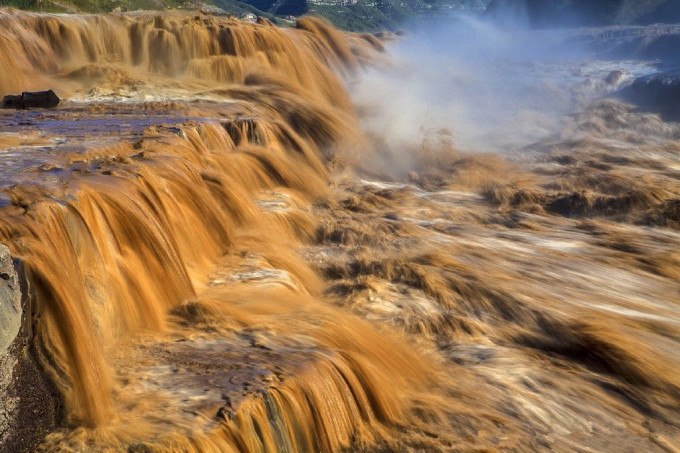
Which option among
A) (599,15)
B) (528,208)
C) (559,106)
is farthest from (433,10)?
(528,208)

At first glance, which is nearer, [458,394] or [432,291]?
[458,394]

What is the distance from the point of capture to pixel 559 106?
2133 cm

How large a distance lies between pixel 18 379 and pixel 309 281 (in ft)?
11.1

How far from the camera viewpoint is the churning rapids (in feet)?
13.0

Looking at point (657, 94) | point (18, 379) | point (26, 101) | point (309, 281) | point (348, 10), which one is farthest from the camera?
point (348, 10)

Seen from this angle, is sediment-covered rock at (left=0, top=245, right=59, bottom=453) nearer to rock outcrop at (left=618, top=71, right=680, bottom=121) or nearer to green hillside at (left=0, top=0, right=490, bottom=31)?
rock outcrop at (left=618, top=71, right=680, bottom=121)

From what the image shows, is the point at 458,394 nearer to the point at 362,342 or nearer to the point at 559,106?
the point at 362,342

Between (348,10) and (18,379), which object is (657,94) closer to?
(18,379)

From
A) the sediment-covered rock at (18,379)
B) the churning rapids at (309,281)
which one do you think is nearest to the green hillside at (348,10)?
the churning rapids at (309,281)

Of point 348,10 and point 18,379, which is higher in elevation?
point 18,379

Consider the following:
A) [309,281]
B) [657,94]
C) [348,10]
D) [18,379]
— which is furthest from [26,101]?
[348,10]

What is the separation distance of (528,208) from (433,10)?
612 ft

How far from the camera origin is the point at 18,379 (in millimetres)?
3426

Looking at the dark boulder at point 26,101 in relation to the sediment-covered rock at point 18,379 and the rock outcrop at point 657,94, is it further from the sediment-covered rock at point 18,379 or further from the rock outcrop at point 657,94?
the rock outcrop at point 657,94
